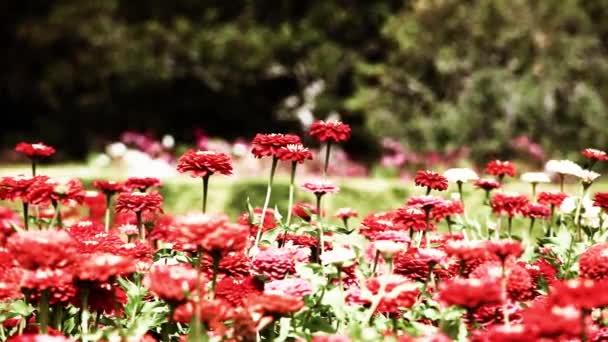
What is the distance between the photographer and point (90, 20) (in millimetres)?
12016

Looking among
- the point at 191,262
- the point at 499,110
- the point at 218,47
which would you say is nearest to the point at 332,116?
the point at 218,47

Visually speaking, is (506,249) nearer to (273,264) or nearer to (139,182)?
(273,264)

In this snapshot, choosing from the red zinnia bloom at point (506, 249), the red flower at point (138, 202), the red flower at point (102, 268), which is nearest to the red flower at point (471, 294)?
the red zinnia bloom at point (506, 249)

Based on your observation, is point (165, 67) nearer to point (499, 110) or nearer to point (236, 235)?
point (499, 110)

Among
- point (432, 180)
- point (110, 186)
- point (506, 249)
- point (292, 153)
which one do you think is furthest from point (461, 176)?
point (110, 186)

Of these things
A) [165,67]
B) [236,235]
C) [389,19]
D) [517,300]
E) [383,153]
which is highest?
[389,19]

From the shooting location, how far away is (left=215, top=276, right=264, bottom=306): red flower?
1.65 metres

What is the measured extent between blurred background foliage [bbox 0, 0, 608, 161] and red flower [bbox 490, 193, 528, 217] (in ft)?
26.5

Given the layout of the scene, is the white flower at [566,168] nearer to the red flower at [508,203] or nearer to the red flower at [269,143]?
the red flower at [508,203]

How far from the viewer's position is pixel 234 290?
5.46ft

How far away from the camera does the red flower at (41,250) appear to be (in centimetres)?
133

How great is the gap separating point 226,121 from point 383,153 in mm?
2998

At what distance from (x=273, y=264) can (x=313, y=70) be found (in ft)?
34.9

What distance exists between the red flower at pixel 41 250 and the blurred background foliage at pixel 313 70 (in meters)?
9.13
